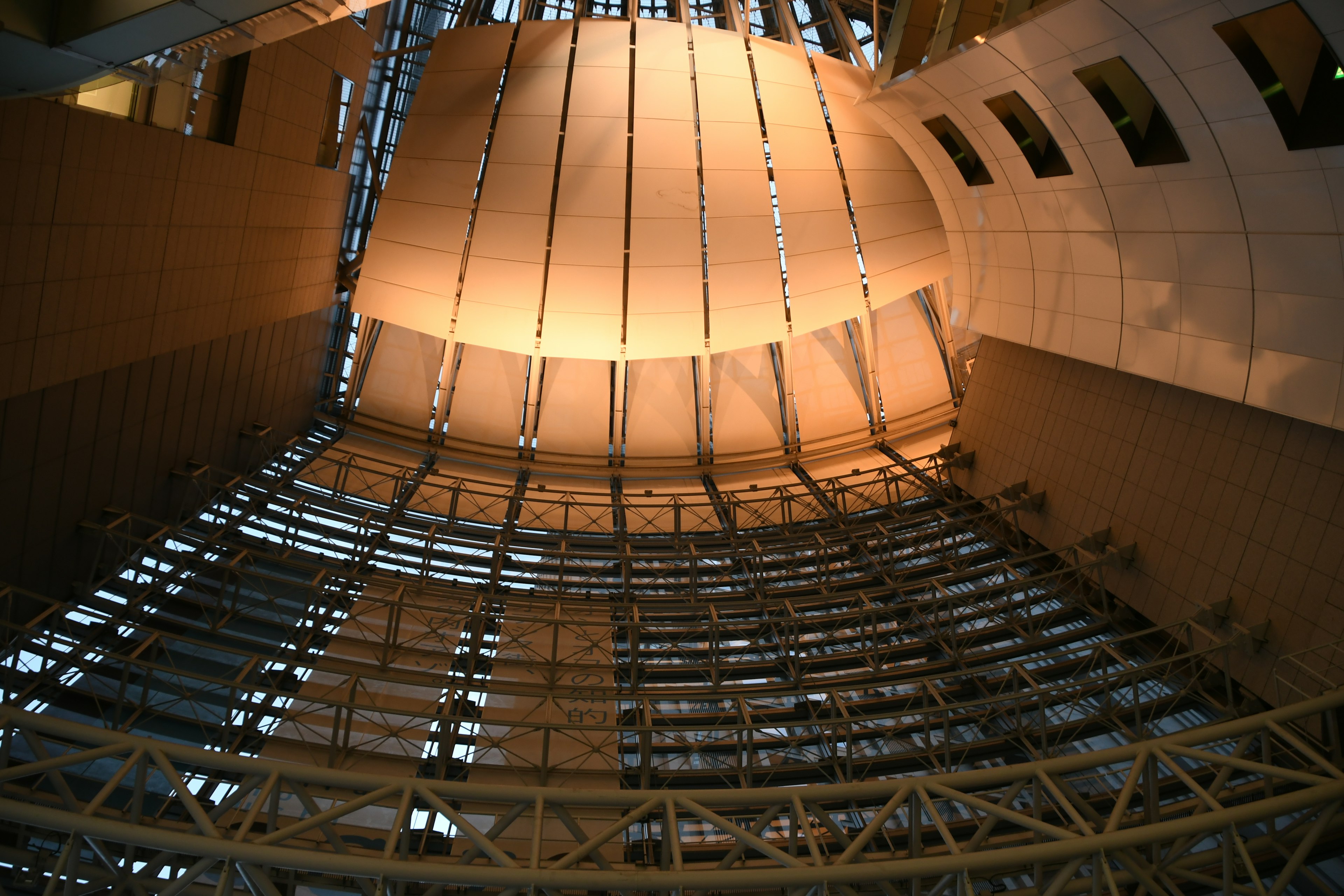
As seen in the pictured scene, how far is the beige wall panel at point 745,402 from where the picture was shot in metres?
30.4

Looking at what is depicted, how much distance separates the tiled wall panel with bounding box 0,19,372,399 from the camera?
13945mm

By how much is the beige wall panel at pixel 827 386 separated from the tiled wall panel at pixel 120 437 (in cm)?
1643

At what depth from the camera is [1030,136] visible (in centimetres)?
1845

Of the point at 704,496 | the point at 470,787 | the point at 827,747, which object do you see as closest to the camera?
the point at 470,787

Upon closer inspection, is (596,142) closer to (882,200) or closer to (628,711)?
(882,200)

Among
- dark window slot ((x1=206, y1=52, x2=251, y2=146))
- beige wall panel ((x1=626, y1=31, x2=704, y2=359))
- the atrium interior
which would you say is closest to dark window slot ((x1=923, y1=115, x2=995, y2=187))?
the atrium interior

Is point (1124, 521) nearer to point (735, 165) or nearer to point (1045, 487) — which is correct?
point (1045, 487)

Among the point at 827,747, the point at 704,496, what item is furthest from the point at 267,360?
the point at 827,747

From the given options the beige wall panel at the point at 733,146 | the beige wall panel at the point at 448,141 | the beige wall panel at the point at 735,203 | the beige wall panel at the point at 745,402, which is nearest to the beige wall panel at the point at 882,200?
the beige wall panel at the point at 733,146

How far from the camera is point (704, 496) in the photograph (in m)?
28.3

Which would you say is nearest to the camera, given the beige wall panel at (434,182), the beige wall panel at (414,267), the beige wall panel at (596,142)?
the beige wall panel at (596,142)

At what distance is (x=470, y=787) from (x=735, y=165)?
67.9 feet

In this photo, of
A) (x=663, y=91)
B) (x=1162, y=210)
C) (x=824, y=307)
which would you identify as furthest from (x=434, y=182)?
(x=1162, y=210)

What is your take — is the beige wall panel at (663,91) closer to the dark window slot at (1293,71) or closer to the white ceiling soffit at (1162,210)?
the white ceiling soffit at (1162,210)
